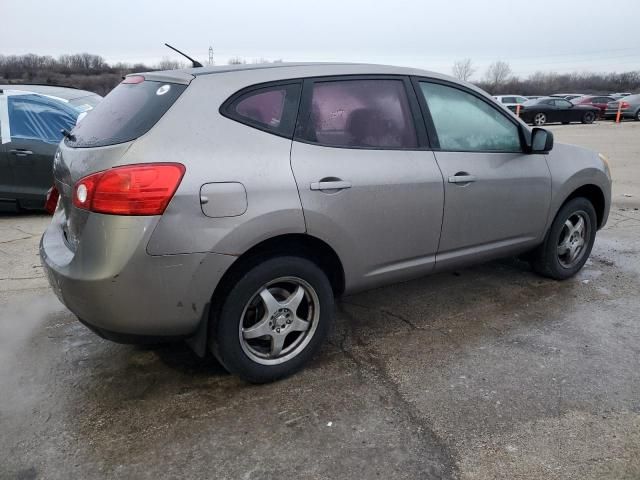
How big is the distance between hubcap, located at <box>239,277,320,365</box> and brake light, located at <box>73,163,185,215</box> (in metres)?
0.71

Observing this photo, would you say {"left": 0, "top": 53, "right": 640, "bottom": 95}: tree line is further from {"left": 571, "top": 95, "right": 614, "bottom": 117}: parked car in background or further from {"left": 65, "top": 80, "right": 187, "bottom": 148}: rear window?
{"left": 571, "top": 95, "right": 614, "bottom": 117}: parked car in background

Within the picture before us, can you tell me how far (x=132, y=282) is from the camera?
7.99 ft

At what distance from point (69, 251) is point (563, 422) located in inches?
102

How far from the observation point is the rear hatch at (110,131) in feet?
8.36

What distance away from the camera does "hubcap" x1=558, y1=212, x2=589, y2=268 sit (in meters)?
4.47

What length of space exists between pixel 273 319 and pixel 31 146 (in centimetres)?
488

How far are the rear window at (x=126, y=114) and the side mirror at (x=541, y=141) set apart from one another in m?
2.56

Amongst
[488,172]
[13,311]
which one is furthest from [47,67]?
[488,172]

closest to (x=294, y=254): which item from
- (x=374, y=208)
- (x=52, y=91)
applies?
(x=374, y=208)

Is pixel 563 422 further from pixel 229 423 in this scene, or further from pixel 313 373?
pixel 229 423

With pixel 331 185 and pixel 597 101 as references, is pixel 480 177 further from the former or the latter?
pixel 597 101

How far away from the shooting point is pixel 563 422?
261 cm

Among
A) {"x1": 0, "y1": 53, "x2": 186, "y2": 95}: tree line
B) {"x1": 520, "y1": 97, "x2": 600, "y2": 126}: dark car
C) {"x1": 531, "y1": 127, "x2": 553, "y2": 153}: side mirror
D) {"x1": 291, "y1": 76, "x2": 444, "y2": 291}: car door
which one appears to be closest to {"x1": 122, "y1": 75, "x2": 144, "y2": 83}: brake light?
{"x1": 291, "y1": 76, "x2": 444, "y2": 291}: car door

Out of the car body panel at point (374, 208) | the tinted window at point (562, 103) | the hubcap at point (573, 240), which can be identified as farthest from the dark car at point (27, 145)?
the tinted window at point (562, 103)
